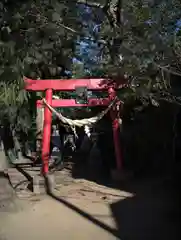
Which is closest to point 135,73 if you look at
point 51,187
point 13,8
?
point 51,187

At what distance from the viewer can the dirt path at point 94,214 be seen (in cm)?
553

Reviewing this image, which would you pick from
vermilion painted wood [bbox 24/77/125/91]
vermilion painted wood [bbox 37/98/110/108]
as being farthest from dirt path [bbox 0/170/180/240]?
vermilion painted wood [bbox 24/77/125/91]

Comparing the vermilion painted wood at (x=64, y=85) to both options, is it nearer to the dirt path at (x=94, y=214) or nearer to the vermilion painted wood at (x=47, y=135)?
the vermilion painted wood at (x=47, y=135)

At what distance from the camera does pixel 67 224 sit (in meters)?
6.07

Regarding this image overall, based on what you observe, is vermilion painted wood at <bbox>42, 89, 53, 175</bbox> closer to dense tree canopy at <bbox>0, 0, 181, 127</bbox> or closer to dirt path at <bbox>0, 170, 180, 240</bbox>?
dense tree canopy at <bbox>0, 0, 181, 127</bbox>

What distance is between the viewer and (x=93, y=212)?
6.71 m

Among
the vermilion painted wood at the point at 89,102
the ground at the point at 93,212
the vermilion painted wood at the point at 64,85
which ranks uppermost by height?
the vermilion painted wood at the point at 64,85

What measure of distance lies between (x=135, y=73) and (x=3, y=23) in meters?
5.43

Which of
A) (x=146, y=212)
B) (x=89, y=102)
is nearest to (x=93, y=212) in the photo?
(x=146, y=212)

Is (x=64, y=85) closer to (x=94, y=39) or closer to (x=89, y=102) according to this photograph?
(x=89, y=102)

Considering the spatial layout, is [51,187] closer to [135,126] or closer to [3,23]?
[135,126]

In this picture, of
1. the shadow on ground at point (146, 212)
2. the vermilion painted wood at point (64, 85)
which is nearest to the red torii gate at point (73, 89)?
the vermilion painted wood at point (64, 85)

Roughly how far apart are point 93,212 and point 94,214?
153 mm

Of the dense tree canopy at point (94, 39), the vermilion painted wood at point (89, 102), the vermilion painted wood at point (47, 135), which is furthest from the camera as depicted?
the vermilion painted wood at point (89, 102)
